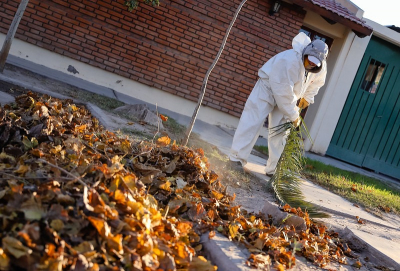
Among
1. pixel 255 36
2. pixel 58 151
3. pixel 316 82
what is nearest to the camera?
pixel 58 151

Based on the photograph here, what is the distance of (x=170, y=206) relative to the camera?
3.15 meters

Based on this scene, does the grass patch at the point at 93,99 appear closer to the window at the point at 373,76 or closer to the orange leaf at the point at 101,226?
the orange leaf at the point at 101,226

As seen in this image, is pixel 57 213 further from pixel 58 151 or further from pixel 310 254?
pixel 310 254

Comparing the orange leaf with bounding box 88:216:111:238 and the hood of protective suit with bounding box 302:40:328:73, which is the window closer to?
the hood of protective suit with bounding box 302:40:328:73

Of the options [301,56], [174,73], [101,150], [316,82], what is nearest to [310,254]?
[101,150]

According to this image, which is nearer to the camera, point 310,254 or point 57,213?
point 57,213

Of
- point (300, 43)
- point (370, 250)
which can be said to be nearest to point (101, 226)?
point (370, 250)

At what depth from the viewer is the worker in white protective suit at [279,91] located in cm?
578

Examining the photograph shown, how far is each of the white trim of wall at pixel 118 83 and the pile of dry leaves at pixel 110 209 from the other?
18.5 ft

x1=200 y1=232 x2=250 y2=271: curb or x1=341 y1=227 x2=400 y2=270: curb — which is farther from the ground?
x1=200 y1=232 x2=250 y2=271: curb

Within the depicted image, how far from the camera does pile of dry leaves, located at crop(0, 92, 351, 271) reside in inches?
81.7

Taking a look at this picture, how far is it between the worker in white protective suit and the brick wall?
4168mm

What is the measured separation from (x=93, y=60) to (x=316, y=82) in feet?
16.6

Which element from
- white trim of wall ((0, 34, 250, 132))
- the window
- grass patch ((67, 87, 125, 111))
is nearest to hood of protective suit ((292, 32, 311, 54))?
grass patch ((67, 87, 125, 111))
